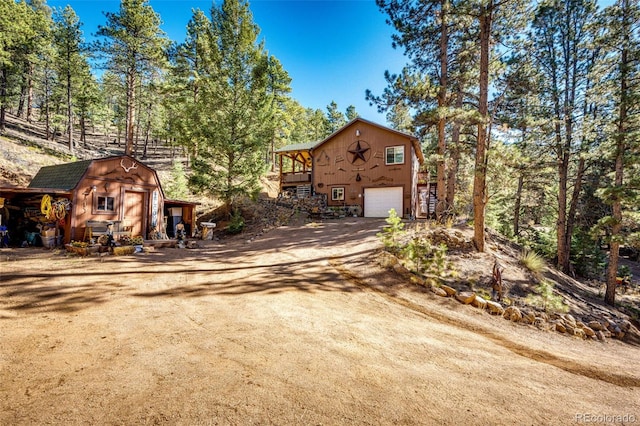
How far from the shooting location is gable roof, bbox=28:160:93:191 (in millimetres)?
11266

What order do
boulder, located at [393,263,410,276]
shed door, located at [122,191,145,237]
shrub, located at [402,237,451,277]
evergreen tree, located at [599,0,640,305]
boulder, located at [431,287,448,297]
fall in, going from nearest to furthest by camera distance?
1. boulder, located at [431,287,448,297]
2. boulder, located at [393,263,410,276]
3. shrub, located at [402,237,451,277]
4. evergreen tree, located at [599,0,640,305]
5. shed door, located at [122,191,145,237]

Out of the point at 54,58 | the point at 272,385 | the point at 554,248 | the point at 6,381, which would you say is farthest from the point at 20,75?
the point at 554,248

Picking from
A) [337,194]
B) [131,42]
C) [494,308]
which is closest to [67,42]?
[131,42]

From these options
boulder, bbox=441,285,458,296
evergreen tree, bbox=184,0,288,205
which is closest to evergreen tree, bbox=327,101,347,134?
evergreen tree, bbox=184,0,288,205

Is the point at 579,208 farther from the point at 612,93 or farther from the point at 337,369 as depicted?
the point at 337,369

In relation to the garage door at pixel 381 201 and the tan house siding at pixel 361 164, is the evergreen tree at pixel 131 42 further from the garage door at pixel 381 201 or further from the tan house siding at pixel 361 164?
the garage door at pixel 381 201

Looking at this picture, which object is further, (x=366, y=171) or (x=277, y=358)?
(x=366, y=171)

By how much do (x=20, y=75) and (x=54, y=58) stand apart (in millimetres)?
8833

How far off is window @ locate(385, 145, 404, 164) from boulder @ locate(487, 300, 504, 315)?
1399 cm

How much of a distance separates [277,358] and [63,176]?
1442cm

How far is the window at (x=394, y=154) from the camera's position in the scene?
19125 millimetres

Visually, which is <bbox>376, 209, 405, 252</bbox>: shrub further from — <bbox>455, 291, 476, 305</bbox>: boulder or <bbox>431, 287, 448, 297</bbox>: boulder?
<bbox>455, 291, 476, 305</bbox>: boulder

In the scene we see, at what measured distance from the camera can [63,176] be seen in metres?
12.0

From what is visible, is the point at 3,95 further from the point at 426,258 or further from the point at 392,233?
the point at 426,258
